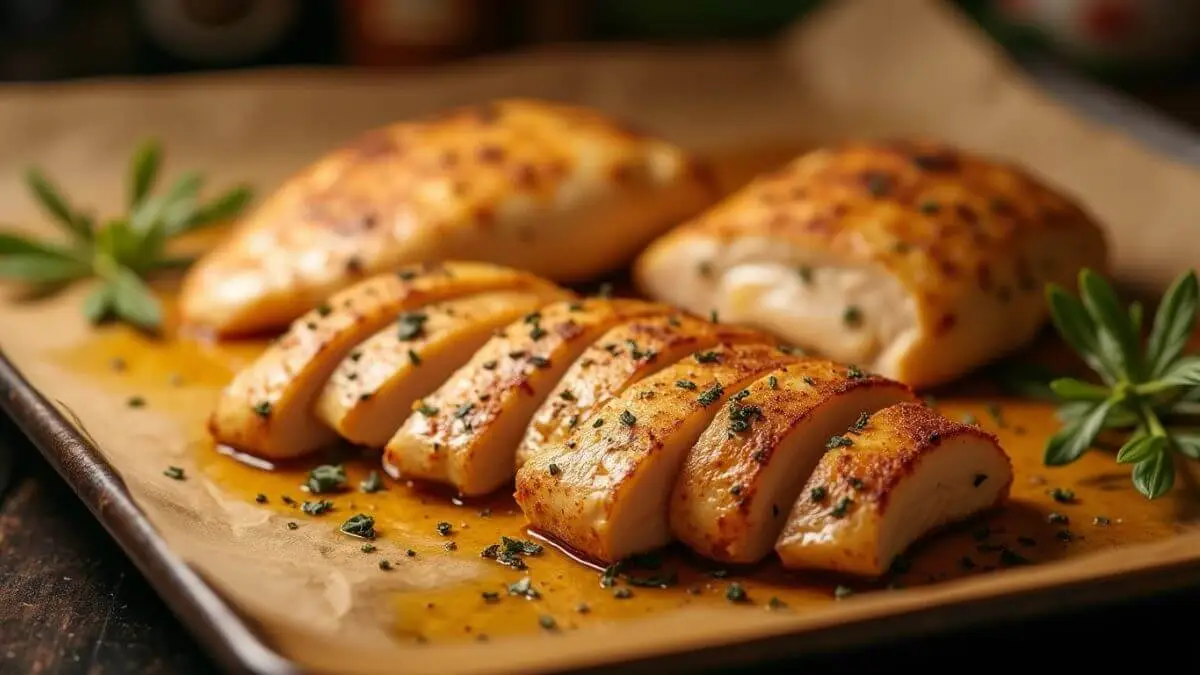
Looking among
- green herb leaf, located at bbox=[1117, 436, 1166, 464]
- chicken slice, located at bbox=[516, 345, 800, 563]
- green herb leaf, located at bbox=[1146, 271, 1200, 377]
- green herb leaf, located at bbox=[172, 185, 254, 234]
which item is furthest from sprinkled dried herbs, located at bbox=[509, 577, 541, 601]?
green herb leaf, located at bbox=[172, 185, 254, 234]

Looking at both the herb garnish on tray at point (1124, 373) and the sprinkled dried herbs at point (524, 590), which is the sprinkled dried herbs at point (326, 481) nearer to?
the sprinkled dried herbs at point (524, 590)

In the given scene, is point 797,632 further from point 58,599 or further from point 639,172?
point 639,172

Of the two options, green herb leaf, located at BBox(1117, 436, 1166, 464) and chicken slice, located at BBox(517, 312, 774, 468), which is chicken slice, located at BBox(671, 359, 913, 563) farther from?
green herb leaf, located at BBox(1117, 436, 1166, 464)

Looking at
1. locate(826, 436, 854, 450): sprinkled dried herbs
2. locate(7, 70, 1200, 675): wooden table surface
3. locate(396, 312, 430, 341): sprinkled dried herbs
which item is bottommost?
locate(7, 70, 1200, 675): wooden table surface

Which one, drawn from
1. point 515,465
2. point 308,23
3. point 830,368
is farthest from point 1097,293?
point 308,23

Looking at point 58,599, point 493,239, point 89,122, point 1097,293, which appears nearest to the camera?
point 58,599

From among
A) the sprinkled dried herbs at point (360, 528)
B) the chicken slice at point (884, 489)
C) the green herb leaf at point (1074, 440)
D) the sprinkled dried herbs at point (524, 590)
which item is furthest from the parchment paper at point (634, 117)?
the chicken slice at point (884, 489)
